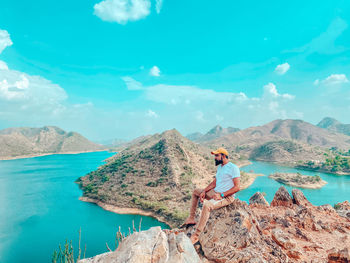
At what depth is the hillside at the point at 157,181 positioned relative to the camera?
1523 inches

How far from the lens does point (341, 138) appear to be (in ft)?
555

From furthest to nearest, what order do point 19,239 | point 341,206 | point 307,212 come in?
point 19,239
point 341,206
point 307,212

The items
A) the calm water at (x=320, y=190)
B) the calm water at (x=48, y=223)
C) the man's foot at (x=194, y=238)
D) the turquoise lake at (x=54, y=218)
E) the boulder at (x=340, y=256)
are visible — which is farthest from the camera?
the calm water at (x=320, y=190)

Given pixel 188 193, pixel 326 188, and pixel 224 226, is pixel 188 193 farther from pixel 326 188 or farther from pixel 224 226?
pixel 326 188

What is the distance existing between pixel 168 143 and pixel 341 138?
575ft

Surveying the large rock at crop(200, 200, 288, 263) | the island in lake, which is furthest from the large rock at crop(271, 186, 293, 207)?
the island in lake

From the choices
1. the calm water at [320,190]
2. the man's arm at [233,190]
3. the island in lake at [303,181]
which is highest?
the man's arm at [233,190]

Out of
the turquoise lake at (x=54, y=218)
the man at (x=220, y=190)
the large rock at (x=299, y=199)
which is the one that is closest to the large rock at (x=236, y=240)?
the man at (x=220, y=190)

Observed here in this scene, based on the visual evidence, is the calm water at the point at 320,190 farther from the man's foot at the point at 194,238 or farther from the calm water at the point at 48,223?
the man's foot at the point at 194,238

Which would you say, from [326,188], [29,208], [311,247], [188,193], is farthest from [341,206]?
[326,188]

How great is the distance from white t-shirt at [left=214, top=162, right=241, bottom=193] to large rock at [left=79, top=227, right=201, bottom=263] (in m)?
1.61

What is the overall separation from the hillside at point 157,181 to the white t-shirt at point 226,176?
2942 cm

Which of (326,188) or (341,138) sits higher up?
(341,138)

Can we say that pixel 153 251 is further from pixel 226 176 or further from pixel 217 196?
pixel 226 176
